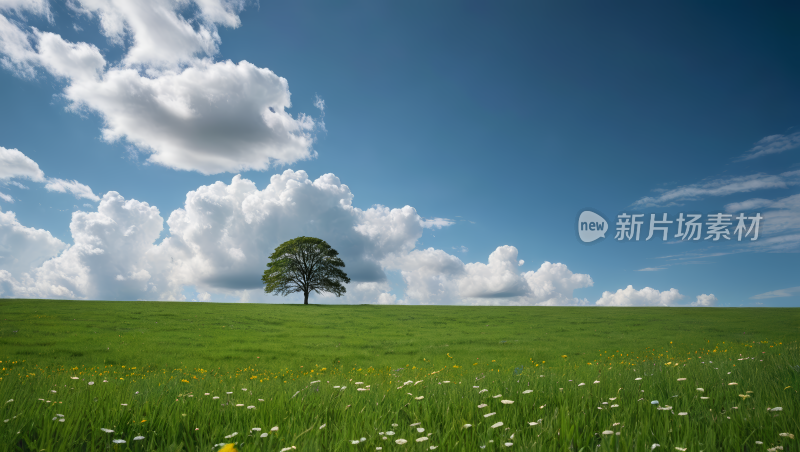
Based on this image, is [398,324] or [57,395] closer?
[57,395]

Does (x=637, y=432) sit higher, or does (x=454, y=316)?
(x=637, y=432)

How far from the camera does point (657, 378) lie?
5.32 m

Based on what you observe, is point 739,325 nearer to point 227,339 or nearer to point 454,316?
point 454,316

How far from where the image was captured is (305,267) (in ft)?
192

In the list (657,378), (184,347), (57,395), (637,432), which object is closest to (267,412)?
(57,395)

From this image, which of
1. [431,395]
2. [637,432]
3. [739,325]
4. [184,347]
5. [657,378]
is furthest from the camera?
[739,325]

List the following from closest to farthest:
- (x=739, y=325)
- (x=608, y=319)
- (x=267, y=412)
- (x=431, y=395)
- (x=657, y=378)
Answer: (x=267, y=412) → (x=431, y=395) → (x=657, y=378) → (x=739, y=325) → (x=608, y=319)

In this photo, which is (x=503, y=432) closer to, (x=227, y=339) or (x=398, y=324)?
(x=227, y=339)

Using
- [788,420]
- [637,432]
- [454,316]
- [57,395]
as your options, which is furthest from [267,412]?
[454,316]

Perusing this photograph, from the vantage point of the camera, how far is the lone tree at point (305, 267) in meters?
57.7

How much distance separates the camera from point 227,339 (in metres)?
23.1

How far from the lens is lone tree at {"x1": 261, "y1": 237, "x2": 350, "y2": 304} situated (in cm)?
5766

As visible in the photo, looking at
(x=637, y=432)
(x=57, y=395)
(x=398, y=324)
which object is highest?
(x=637, y=432)

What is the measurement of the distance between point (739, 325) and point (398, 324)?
2780 cm
